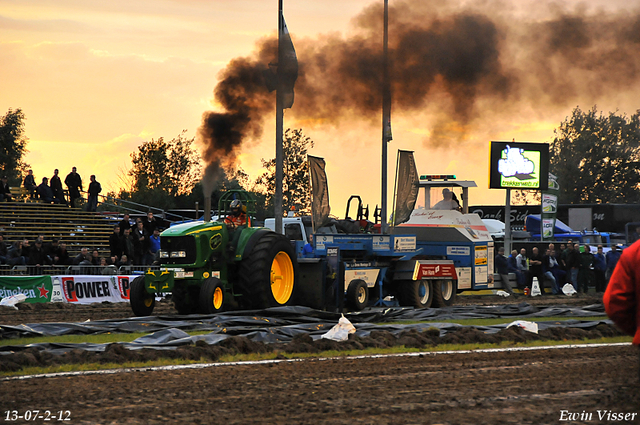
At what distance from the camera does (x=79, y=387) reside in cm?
798

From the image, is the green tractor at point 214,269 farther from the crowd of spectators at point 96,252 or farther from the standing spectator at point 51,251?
the standing spectator at point 51,251

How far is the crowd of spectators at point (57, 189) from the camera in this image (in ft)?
102

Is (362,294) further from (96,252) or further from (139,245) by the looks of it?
(96,252)

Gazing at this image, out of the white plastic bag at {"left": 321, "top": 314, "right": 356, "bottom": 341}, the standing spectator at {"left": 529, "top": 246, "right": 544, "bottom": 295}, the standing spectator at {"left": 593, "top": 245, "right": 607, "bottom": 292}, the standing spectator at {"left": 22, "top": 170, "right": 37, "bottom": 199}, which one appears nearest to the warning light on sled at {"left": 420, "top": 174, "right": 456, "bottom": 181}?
the standing spectator at {"left": 529, "top": 246, "right": 544, "bottom": 295}

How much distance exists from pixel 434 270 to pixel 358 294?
124 inches

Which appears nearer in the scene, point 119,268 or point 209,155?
point 209,155

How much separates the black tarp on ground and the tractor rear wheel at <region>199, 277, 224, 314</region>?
47cm

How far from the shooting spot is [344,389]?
793 centimetres

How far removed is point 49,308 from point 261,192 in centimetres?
3092

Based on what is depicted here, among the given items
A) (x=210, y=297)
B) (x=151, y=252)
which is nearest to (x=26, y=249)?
(x=151, y=252)

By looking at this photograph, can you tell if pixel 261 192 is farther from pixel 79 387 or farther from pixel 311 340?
pixel 79 387

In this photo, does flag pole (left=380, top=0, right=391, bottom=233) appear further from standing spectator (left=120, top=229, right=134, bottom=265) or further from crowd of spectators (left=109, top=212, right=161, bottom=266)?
standing spectator (left=120, top=229, right=134, bottom=265)

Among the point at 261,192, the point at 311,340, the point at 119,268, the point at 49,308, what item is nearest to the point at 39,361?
the point at 311,340

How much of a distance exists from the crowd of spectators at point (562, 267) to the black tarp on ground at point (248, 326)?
36.0ft
